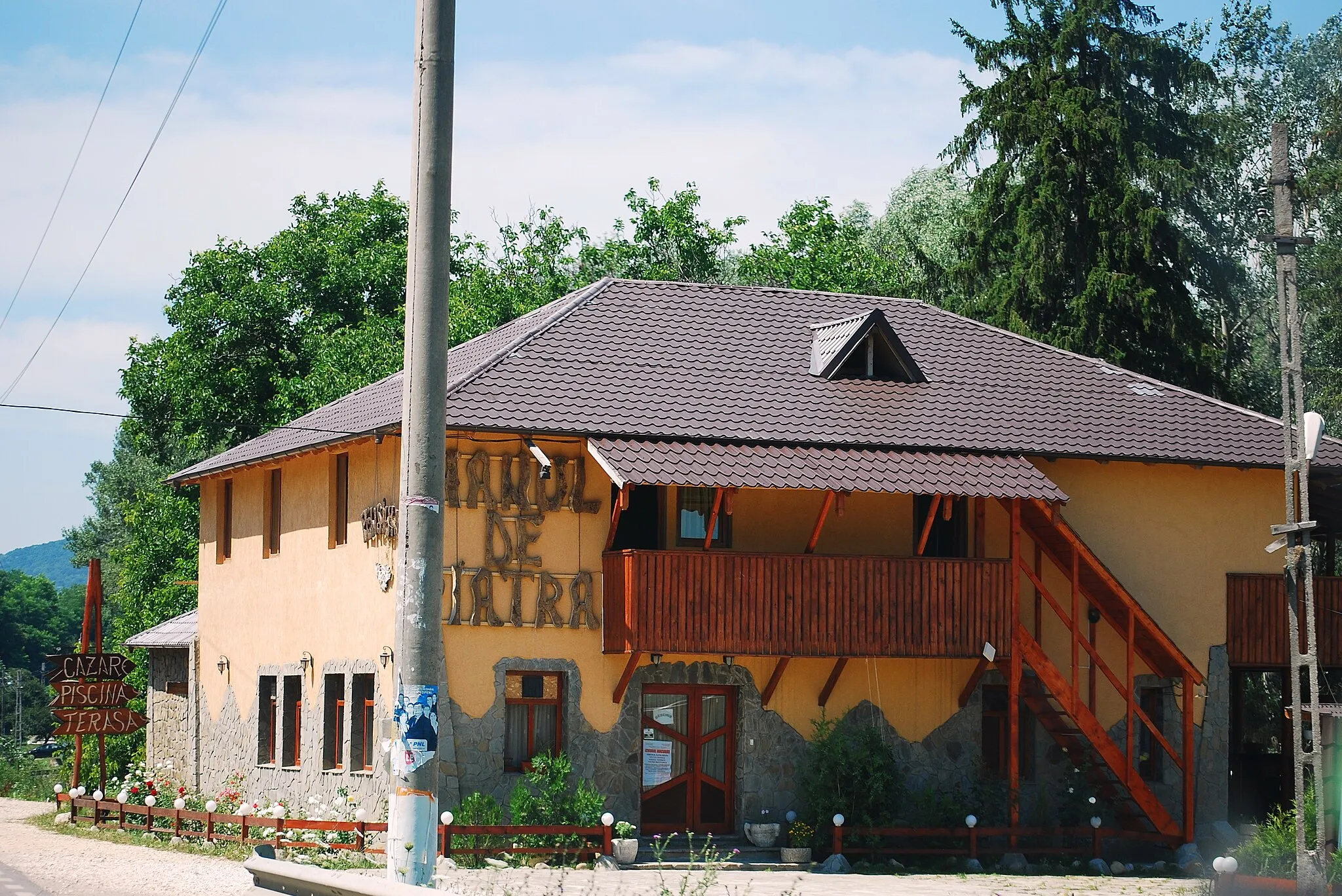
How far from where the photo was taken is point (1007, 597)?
76.0 ft

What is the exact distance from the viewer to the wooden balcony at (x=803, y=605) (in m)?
21.7

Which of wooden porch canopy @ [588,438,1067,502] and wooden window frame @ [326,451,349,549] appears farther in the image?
wooden window frame @ [326,451,349,549]

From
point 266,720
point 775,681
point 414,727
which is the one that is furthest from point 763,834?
point 414,727

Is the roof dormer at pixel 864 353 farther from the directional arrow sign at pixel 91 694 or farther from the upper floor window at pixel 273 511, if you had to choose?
the directional arrow sign at pixel 91 694

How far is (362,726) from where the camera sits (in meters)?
24.1

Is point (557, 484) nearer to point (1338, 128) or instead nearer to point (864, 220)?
point (1338, 128)

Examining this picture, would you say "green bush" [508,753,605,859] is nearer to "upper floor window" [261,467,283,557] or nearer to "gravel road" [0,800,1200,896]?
"gravel road" [0,800,1200,896]

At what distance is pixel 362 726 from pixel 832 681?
6.97 meters

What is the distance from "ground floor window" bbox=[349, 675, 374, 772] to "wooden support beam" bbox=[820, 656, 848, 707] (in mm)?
6622

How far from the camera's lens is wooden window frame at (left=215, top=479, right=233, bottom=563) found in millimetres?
30875

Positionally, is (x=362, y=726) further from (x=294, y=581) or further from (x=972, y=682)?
(x=972, y=682)

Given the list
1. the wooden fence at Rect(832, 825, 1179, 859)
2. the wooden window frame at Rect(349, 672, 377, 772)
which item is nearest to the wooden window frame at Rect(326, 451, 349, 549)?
the wooden window frame at Rect(349, 672, 377, 772)

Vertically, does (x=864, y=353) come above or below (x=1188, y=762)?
above

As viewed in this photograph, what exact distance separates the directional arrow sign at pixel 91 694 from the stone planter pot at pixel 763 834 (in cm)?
1166
